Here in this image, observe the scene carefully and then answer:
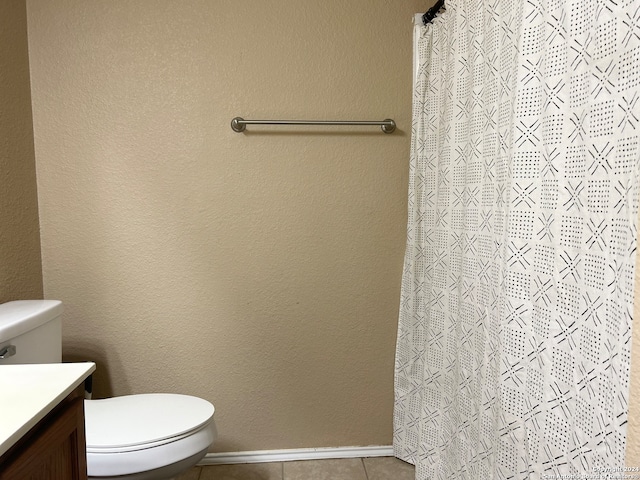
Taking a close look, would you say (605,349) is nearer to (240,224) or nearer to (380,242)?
(380,242)

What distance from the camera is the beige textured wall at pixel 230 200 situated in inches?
75.8

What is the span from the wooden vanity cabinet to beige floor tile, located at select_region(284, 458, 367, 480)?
1129mm

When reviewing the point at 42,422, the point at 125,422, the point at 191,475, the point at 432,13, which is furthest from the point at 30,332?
the point at 432,13

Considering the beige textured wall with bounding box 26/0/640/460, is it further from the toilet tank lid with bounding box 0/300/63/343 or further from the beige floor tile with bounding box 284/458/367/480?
the toilet tank lid with bounding box 0/300/63/343

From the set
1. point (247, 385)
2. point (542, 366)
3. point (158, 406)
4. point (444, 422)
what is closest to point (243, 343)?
point (247, 385)

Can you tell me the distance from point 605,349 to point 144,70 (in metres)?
1.83

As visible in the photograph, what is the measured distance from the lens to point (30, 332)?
1542mm

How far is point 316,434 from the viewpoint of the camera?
83.4 inches

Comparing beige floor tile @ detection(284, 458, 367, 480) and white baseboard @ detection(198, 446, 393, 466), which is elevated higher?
white baseboard @ detection(198, 446, 393, 466)

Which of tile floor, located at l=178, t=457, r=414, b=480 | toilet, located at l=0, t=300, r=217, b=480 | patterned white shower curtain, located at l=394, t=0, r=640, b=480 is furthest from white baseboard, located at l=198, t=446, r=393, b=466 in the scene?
toilet, located at l=0, t=300, r=217, b=480

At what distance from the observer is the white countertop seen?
80cm

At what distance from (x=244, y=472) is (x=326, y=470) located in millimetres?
340

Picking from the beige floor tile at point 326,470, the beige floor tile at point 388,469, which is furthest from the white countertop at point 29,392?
the beige floor tile at point 388,469

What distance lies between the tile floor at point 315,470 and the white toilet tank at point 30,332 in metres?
0.77
